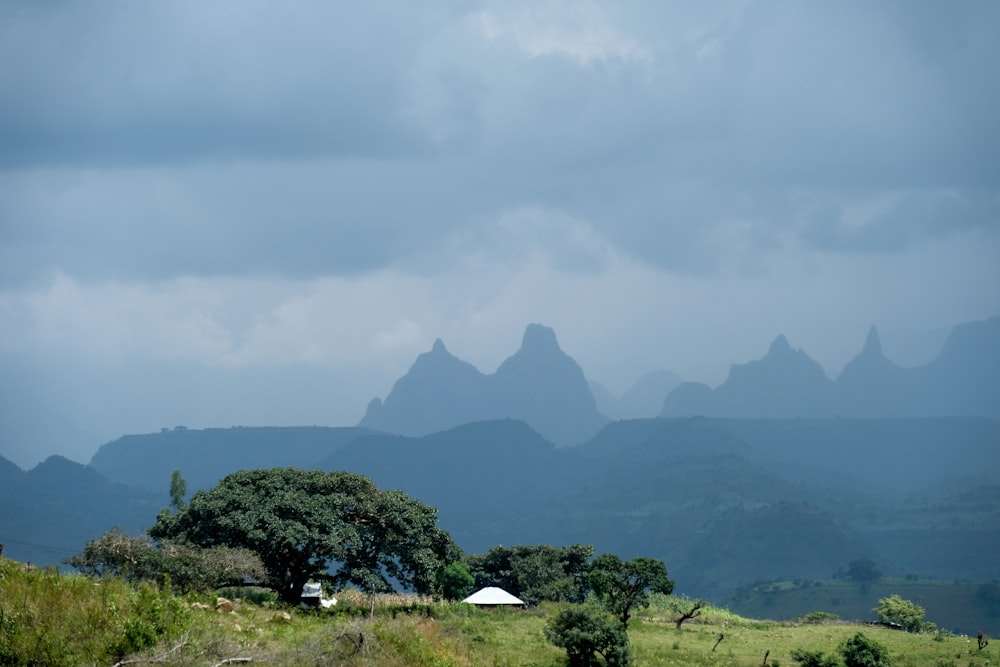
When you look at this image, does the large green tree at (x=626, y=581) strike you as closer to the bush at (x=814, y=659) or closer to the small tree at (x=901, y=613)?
the bush at (x=814, y=659)

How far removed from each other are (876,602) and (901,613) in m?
131

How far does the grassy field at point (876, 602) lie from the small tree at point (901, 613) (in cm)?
11677

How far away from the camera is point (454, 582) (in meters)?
57.8

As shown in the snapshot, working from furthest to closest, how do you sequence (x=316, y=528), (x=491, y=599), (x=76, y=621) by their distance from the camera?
1. (x=491, y=599)
2. (x=316, y=528)
3. (x=76, y=621)

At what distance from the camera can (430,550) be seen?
45.3 m

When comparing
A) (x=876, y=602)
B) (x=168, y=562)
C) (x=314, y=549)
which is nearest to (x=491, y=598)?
(x=314, y=549)

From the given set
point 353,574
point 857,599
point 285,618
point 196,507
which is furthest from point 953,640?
point 857,599

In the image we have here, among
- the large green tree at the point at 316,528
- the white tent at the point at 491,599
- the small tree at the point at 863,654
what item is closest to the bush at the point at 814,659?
the small tree at the point at 863,654

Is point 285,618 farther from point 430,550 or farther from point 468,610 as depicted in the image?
point 468,610

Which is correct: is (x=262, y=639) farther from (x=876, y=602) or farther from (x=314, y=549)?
(x=876, y=602)

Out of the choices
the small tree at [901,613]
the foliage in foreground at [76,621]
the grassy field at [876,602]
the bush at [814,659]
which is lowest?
the grassy field at [876,602]

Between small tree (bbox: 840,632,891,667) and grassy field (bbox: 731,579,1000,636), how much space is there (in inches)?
5465

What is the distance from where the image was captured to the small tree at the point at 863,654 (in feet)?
125

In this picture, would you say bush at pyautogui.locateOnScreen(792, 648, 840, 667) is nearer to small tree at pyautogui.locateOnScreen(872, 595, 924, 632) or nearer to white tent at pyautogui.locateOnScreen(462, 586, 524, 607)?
small tree at pyautogui.locateOnScreen(872, 595, 924, 632)
